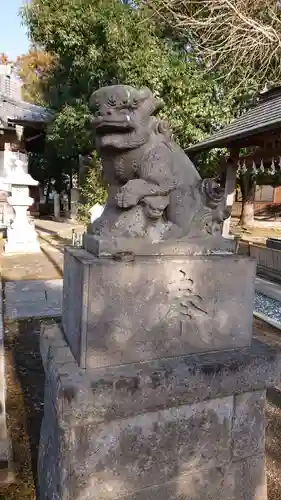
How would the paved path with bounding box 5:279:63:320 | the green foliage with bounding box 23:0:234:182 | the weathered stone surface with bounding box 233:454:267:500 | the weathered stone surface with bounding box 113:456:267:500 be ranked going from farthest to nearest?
the green foliage with bounding box 23:0:234:182, the paved path with bounding box 5:279:63:320, the weathered stone surface with bounding box 233:454:267:500, the weathered stone surface with bounding box 113:456:267:500

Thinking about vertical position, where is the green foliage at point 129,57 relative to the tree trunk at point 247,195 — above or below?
above

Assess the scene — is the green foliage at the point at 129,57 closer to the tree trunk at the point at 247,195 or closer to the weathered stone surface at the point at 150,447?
the tree trunk at the point at 247,195

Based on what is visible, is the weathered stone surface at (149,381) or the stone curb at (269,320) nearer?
the weathered stone surface at (149,381)

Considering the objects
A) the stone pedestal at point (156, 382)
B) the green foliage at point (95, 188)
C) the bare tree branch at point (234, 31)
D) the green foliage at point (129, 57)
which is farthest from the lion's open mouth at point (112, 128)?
the green foliage at point (95, 188)

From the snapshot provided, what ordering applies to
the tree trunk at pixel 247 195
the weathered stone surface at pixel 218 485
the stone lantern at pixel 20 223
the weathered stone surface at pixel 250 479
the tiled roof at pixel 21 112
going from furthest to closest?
the tiled roof at pixel 21 112
the tree trunk at pixel 247 195
the stone lantern at pixel 20 223
the weathered stone surface at pixel 250 479
the weathered stone surface at pixel 218 485

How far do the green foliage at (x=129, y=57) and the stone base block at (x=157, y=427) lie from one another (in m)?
9.14

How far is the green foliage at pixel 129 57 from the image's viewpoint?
1076 centimetres

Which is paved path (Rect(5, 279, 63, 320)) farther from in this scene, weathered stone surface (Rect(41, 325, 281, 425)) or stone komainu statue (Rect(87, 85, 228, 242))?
stone komainu statue (Rect(87, 85, 228, 242))

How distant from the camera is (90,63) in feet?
39.1

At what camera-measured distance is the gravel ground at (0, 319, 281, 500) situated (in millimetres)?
2178

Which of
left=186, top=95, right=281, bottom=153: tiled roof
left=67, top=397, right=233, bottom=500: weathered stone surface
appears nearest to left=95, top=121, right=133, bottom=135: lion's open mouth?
left=67, top=397, right=233, bottom=500: weathered stone surface

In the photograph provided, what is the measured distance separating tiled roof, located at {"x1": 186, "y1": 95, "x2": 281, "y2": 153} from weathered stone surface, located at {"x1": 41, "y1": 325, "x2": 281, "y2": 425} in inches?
246

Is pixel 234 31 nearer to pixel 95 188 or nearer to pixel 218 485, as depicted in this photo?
pixel 95 188

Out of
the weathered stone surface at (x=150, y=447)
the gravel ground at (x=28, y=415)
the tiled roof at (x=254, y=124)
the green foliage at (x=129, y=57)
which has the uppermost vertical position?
the green foliage at (x=129, y=57)
